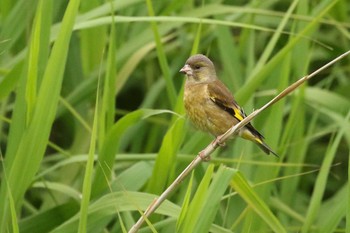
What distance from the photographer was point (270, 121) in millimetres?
3242

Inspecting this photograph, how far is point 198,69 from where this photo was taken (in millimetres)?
3092

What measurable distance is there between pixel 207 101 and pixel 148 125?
143cm

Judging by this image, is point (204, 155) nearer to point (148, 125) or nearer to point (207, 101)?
point (207, 101)

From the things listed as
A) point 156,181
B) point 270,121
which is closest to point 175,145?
point 156,181

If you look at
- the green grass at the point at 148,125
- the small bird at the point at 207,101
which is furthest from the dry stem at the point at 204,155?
→ the small bird at the point at 207,101

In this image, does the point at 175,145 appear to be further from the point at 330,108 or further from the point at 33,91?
the point at 330,108

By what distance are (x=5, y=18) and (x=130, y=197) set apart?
3.23 feet

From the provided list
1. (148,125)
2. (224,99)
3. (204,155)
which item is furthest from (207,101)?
(148,125)

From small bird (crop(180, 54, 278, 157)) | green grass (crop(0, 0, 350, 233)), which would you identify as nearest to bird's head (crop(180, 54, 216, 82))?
small bird (crop(180, 54, 278, 157))

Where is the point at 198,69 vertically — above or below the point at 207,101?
above

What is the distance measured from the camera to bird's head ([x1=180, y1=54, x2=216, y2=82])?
305 centimetres

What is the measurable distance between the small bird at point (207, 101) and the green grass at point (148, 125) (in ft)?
0.20

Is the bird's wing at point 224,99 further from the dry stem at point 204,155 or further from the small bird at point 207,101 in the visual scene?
the dry stem at point 204,155

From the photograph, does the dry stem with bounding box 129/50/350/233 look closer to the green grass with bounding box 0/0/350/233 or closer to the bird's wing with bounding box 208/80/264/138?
the green grass with bounding box 0/0/350/233
